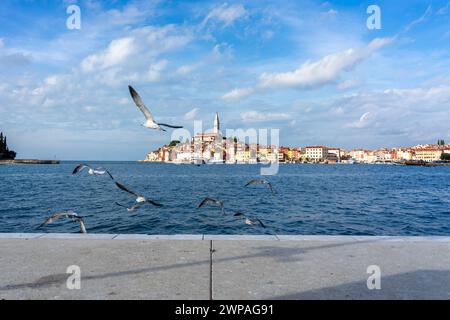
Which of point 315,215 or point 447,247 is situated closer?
point 447,247

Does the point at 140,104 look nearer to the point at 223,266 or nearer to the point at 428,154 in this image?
the point at 223,266

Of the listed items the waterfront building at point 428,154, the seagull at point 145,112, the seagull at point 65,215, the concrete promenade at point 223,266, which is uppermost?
the waterfront building at point 428,154

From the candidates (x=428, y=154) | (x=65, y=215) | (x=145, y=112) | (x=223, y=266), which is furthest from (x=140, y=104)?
(x=428, y=154)

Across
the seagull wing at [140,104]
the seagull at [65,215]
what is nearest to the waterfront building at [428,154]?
the seagull at [65,215]

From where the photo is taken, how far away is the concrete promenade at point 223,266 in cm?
405

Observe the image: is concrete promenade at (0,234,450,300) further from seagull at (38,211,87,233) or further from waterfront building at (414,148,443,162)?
waterfront building at (414,148,443,162)

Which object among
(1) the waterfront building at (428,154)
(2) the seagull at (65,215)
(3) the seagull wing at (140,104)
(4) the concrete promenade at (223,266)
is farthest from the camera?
(1) the waterfront building at (428,154)

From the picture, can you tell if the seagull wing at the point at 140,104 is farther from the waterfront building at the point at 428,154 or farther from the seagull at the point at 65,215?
the waterfront building at the point at 428,154

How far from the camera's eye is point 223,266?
4992 mm
